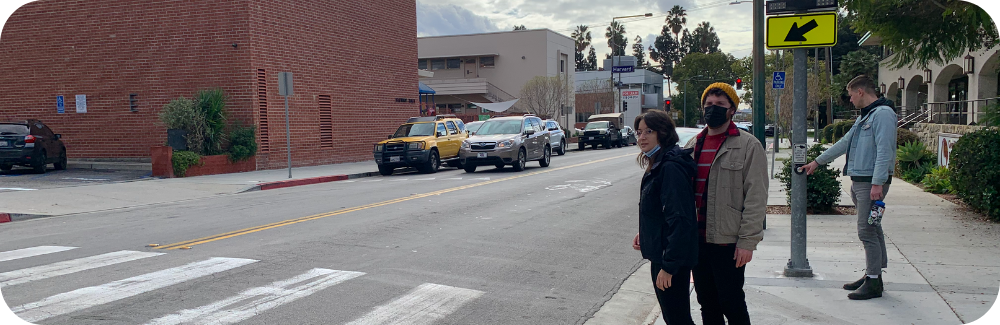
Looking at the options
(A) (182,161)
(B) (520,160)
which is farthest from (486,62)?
(A) (182,161)

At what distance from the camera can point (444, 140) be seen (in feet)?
72.9

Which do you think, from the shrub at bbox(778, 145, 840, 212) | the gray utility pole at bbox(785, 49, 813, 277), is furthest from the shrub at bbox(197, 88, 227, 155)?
the gray utility pole at bbox(785, 49, 813, 277)

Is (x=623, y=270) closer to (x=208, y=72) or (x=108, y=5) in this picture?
(x=208, y=72)

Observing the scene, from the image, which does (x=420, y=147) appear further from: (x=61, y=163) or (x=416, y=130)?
(x=61, y=163)

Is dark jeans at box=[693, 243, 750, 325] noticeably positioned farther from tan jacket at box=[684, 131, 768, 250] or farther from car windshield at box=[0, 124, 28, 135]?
car windshield at box=[0, 124, 28, 135]

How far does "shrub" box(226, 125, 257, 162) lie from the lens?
20.8 meters

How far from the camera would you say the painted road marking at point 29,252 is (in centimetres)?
768

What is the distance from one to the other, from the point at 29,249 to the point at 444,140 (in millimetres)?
14597

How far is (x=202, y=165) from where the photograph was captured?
19625 mm

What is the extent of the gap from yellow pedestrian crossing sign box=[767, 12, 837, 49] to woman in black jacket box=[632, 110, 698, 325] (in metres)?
3.01

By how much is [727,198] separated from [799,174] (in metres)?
2.66

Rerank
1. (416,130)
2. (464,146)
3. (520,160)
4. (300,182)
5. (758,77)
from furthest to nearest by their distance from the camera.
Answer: (416,130)
(520,160)
(464,146)
(300,182)
(758,77)

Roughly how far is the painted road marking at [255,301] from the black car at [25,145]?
1582 cm

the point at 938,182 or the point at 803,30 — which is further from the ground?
the point at 803,30
